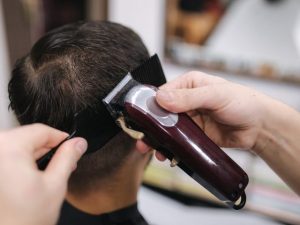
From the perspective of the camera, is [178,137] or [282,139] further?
[282,139]

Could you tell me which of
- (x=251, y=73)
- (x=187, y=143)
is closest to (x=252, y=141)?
(x=187, y=143)

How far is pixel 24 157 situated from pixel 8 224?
10cm

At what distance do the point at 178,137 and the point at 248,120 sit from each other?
11.0 inches

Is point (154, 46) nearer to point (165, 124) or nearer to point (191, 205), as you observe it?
point (191, 205)

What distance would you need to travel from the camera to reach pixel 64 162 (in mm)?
590

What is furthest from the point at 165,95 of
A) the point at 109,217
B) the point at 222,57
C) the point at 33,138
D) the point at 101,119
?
the point at 222,57

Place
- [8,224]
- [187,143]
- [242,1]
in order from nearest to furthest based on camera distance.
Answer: [8,224] → [187,143] → [242,1]

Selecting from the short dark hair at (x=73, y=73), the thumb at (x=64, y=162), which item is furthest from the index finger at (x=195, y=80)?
the thumb at (x=64, y=162)

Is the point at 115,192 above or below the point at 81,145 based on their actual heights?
below

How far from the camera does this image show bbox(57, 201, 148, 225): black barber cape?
930 mm

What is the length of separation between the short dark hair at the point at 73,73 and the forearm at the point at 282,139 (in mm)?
354

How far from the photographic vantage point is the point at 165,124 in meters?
0.70

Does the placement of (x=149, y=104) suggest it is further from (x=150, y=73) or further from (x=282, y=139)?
(x=282, y=139)

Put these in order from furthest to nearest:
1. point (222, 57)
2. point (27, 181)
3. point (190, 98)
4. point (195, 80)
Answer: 1. point (222, 57)
2. point (195, 80)
3. point (190, 98)
4. point (27, 181)
